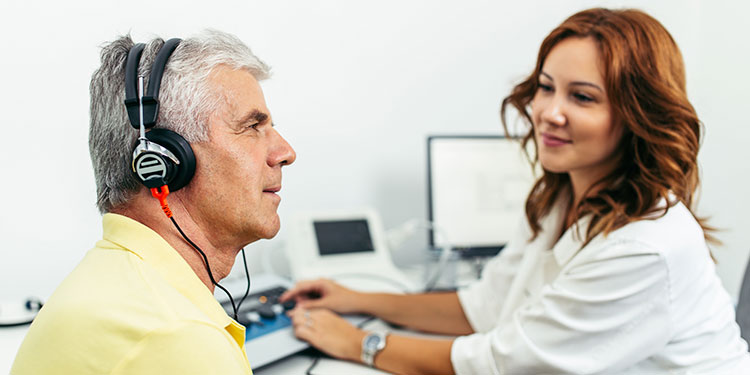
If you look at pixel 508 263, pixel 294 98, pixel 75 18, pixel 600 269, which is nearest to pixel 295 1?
pixel 294 98

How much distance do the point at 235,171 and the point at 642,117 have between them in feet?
2.43

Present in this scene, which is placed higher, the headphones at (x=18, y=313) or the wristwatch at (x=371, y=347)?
the headphones at (x=18, y=313)

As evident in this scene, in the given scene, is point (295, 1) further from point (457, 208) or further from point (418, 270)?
point (418, 270)

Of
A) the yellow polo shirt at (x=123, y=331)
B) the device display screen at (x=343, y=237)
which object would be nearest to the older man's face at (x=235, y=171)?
the yellow polo shirt at (x=123, y=331)

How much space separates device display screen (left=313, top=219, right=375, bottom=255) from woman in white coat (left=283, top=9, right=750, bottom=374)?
0.93 ft

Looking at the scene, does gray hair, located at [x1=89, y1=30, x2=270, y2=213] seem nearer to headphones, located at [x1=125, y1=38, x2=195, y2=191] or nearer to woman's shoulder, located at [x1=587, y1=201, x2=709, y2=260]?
headphones, located at [x1=125, y1=38, x2=195, y2=191]

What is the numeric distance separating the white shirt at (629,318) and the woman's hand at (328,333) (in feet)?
0.65

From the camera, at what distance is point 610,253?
3.04 feet

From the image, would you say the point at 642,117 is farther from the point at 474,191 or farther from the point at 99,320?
the point at 99,320

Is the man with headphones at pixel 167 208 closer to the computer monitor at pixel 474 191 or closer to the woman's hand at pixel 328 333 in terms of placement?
the woman's hand at pixel 328 333

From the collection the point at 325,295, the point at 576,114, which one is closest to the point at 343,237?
the point at 325,295

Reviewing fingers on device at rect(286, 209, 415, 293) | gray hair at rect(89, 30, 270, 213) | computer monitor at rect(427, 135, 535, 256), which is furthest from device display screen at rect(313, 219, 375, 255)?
gray hair at rect(89, 30, 270, 213)

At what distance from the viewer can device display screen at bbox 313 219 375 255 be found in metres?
1.44

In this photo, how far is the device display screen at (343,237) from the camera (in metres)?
1.44
